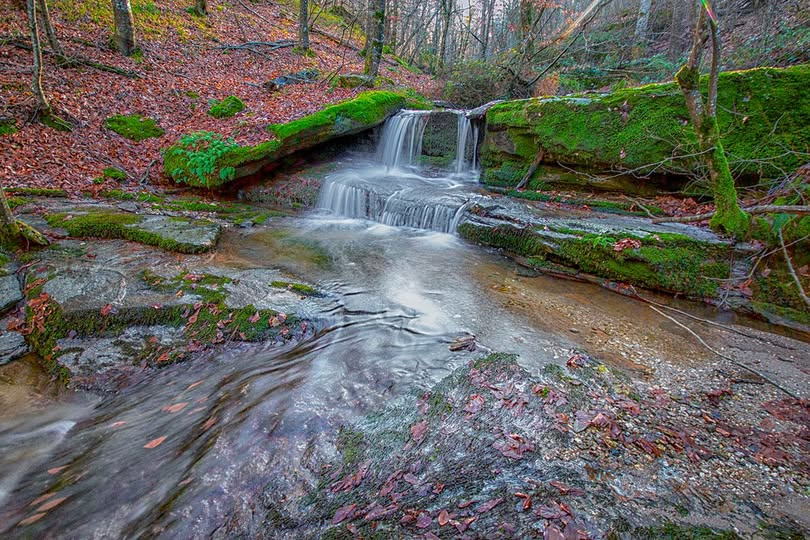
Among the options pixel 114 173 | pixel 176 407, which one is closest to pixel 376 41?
pixel 114 173

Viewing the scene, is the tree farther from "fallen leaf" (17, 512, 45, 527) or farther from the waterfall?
"fallen leaf" (17, 512, 45, 527)

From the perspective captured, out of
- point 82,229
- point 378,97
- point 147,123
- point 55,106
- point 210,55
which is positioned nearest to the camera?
point 82,229

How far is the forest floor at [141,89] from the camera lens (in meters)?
7.88

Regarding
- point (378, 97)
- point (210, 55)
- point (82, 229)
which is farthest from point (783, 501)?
point (210, 55)

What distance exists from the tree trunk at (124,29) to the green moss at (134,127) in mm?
3594

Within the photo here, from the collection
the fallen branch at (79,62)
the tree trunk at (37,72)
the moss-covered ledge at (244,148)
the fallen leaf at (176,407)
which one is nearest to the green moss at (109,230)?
the moss-covered ledge at (244,148)

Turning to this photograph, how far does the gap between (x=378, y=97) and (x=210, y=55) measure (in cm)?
754

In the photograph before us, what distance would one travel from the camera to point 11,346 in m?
3.60

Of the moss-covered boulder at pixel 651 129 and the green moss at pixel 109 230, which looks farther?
the moss-covered boulder at pixel 651 129

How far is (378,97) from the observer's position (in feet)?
35.7

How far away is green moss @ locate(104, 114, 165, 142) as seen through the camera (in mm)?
9184

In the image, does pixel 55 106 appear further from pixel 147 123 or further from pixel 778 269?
pixel 778 269

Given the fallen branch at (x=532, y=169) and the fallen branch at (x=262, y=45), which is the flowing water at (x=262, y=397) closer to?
the fallen branch at (x=532, y=169)

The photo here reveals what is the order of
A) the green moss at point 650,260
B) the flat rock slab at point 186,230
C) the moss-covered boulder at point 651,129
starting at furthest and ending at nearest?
the moss-covered boulder at point 651,129 → the flat rock slab at point 186,230 → the green moss at point 650,260
